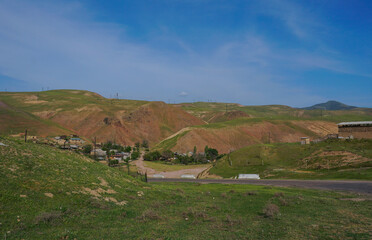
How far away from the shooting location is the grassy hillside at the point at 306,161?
178ft

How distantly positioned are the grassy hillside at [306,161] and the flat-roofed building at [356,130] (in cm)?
690

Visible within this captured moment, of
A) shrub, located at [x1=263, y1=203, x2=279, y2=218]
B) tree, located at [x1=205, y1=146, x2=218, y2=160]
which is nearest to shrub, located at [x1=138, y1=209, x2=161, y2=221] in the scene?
shrub, located at [x1=263, y1=203, x2=279, y2=218]

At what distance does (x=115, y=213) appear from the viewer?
16172 mm

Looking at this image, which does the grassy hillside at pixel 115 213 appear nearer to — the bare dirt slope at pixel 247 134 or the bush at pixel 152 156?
the bush at pixel 152 156

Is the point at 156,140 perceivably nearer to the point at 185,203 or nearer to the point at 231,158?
the point at 231,158

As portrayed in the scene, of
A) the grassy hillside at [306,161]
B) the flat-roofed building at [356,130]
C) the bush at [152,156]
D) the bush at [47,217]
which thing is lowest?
the bush at [152,156]

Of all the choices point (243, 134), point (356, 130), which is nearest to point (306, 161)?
point (356, 130)

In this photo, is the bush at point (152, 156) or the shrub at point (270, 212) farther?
the bush at point (152, 156)

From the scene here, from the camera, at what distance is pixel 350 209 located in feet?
65.9

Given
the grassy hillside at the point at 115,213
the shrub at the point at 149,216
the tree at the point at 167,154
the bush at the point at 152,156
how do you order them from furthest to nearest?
1. the tree at the point at 167,154
2. the bush at the point at 152,156
3. the shrub at the point at 149,216
4. the grassy hillside at the point at 115,213

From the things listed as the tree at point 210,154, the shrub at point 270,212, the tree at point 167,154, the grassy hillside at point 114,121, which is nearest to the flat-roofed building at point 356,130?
the tree at point 210,154

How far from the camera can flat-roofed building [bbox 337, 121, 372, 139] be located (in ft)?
246

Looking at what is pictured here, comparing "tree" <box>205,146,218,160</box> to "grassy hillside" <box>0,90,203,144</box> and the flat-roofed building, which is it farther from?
the flat-roofed building

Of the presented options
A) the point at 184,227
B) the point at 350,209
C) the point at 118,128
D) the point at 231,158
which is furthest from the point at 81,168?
the point at 118,128
